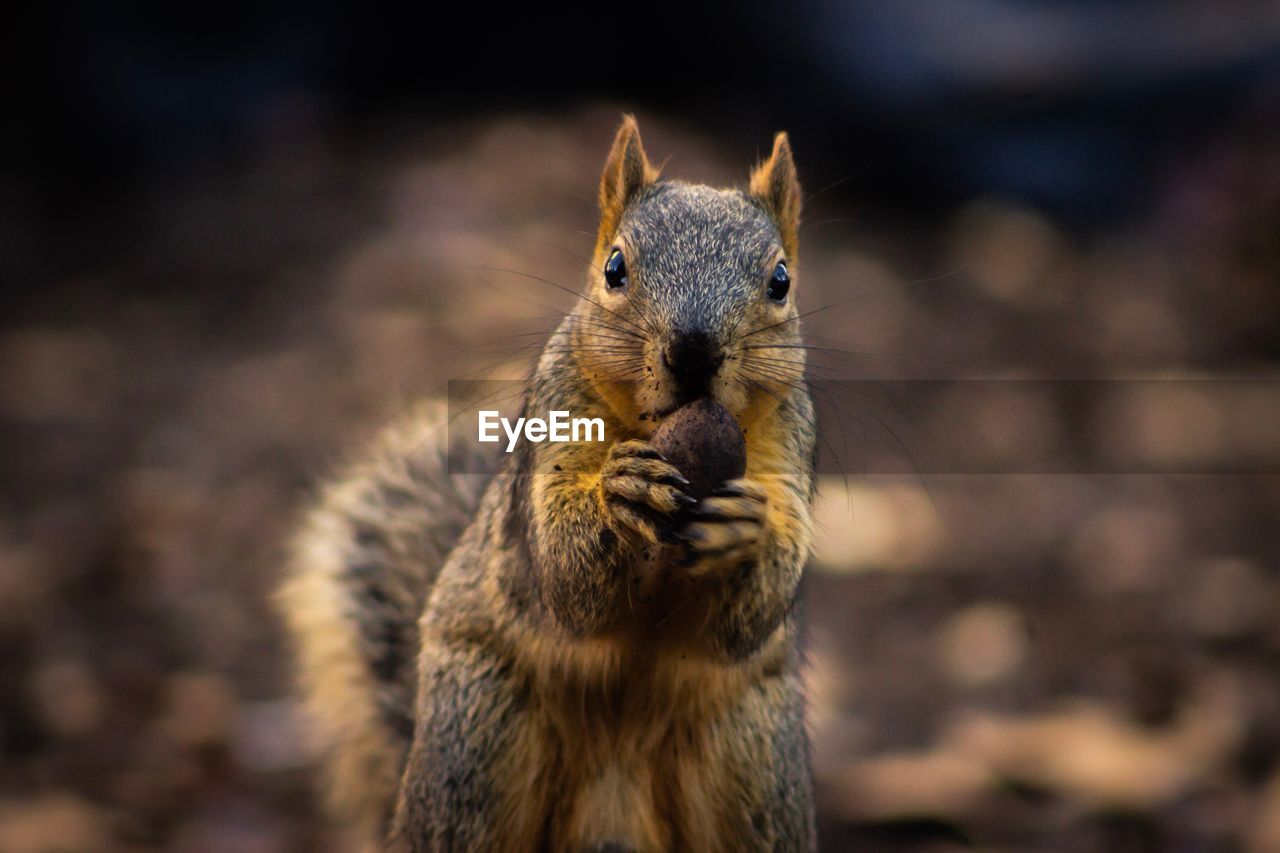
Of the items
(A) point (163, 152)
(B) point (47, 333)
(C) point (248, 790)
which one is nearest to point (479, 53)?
(A) point (163, 152)

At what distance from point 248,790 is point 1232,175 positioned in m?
2.87

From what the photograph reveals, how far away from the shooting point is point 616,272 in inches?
47.6

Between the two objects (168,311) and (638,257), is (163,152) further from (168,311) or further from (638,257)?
(638,257)

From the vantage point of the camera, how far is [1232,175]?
10.8 ft

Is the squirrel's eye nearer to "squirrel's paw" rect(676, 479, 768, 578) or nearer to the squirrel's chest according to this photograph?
"squirrel's paw" rect(676, 479, 768, 578)

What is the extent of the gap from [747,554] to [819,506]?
14.0 inches

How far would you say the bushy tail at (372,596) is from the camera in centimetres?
165

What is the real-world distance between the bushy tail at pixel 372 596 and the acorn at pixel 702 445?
0.68 meters

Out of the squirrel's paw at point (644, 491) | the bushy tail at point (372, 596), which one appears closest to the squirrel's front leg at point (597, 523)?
the squirrel's paw at point (644, 491)

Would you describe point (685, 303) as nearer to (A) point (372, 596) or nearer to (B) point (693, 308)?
(B) point (693, 308)

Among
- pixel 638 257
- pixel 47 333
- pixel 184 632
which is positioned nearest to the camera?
pixel 638 257

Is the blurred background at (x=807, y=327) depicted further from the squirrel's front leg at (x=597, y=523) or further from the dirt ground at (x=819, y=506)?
the squirrel's front leg at (x=597, y=523)

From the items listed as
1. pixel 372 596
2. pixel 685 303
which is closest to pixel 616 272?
pixel 685 303

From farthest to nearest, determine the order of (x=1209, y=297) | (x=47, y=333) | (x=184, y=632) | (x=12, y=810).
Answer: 1. (x=1209, y=297)
2. (x=47, y=333)
3. (x=184, y=632)
4. (x=12, y=810)
